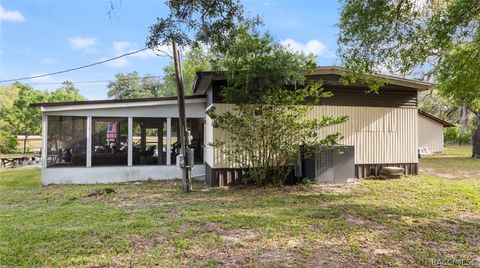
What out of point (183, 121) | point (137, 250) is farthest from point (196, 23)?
point (183, 121)

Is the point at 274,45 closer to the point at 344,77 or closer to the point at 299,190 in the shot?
the point at 344,77

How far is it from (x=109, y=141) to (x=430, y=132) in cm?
1796

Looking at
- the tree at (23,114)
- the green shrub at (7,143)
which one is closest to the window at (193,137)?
the green shrub at (7,143)

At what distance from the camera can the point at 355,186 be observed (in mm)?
8180

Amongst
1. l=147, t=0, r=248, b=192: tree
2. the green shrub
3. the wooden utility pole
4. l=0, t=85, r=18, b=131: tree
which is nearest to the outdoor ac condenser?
the wooden utility pole

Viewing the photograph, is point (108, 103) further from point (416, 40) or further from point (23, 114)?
point (23, 114)

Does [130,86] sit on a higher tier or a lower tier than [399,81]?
higher

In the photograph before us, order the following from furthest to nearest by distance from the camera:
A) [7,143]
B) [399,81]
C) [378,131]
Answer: [7,143] → [378,131] → [399,81]

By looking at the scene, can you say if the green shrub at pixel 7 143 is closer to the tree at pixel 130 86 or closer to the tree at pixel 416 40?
the tree at pixel 416 40

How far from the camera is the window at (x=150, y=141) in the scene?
10.3 m

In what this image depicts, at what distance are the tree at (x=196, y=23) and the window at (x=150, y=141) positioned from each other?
20.4ft

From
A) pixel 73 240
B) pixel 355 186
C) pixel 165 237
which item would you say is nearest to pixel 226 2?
pixel 165 237

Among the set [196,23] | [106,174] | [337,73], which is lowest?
[106,174]

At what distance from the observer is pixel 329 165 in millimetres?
8430
